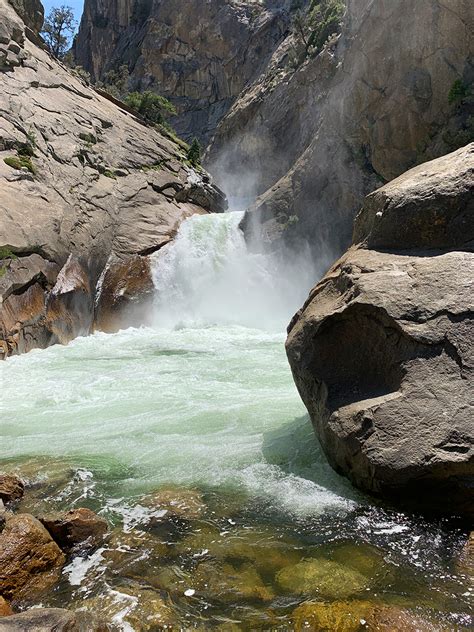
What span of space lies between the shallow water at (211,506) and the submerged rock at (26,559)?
0.16 metres

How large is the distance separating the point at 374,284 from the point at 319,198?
20133mm

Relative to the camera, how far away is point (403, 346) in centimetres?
528

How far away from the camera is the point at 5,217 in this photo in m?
15.1

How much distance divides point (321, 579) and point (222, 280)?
19.7 meters

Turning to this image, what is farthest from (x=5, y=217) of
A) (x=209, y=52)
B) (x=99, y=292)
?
(x=209, y=52)

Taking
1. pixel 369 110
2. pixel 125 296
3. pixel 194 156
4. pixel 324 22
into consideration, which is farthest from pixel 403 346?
pixel 324 22

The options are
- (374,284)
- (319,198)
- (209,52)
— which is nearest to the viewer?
(374,284)

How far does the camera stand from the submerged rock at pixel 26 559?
3979mm

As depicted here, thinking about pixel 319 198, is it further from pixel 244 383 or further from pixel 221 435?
pixel 221 435

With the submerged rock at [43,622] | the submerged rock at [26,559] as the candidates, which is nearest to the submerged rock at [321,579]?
the submerged rock at [43,622]

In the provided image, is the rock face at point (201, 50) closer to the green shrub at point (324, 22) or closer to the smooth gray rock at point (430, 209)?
the green shrub at point (324, 22)

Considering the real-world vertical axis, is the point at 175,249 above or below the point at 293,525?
above

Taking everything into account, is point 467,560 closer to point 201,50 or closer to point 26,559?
point 26,559

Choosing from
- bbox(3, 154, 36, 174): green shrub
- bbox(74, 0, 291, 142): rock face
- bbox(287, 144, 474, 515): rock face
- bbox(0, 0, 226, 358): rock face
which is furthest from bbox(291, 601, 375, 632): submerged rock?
bbox(74, 0, 291, 142): rock face
